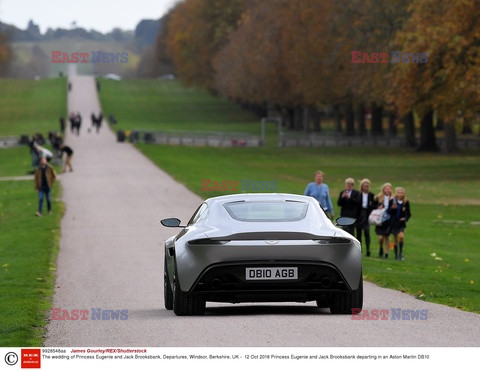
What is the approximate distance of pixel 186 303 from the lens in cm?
1366

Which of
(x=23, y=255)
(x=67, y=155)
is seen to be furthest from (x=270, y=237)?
(x=67, y=155)

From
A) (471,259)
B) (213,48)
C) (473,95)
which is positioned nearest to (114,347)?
(471,259)

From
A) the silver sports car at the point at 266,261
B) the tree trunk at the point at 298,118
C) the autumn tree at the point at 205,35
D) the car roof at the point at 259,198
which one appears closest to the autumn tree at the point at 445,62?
the car roof at the point at 259,198

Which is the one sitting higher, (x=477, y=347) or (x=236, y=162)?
(x=477, y=347)

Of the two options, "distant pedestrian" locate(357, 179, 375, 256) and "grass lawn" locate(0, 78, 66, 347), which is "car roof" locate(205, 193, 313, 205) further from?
"distant pedestrian" locate(357, 179, 375, 256)

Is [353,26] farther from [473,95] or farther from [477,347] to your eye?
[477,347]

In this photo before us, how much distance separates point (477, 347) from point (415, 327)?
73.9 inches

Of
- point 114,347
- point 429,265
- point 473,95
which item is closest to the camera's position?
point 114,347

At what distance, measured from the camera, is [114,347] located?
10750 mm

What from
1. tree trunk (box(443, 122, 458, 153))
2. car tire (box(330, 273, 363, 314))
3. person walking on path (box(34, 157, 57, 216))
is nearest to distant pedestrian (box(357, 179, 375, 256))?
car tire (box(330, 273, 363, 314))

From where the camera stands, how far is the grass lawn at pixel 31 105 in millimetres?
110375

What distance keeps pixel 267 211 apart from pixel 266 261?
0.86 m

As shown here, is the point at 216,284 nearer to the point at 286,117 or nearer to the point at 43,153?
the point at 43,153

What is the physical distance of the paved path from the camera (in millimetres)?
11602
